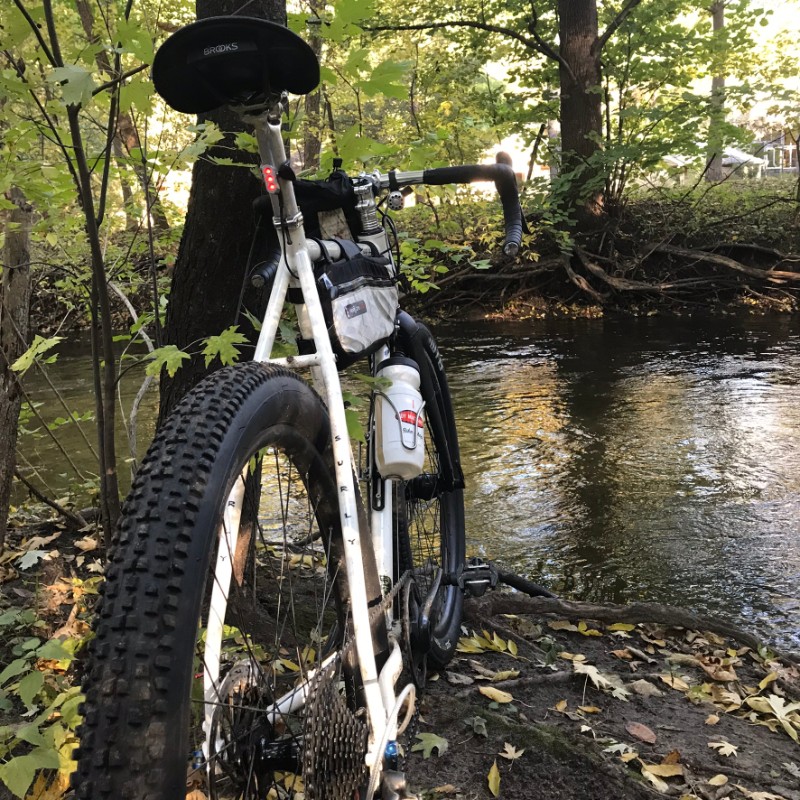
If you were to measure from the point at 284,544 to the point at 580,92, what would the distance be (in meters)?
10.4

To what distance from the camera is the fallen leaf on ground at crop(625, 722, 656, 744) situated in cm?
215

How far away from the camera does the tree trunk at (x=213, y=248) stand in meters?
2.41

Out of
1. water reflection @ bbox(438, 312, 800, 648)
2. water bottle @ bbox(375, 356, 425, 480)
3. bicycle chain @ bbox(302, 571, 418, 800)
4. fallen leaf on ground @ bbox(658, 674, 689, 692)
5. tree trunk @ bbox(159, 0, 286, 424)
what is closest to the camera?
bicycle chain @ bbox(302, 571, 418, 800)

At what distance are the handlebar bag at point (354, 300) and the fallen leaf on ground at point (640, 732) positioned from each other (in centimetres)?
143

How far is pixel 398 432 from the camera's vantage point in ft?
6.80

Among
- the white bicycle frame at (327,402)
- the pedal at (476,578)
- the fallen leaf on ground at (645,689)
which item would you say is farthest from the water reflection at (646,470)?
the white bicycle frame at (327,402)

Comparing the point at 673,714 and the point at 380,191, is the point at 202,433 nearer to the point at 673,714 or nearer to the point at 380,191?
the point at 380,191

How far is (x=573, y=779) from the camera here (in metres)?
1.89

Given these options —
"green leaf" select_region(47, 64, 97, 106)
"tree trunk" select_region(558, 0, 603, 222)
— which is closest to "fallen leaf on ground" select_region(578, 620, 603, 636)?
"green leaf" select_region(47, 64, 97, 106)

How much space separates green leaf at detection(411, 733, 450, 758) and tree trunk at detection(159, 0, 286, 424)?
1.38 metres

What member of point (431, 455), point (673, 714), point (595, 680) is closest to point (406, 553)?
point (431, 455)

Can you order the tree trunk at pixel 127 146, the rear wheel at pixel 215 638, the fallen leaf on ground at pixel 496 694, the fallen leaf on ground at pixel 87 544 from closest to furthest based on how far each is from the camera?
the rear wheel at pixel 215 638, the tree trunk at pixel 127 146, the fallen leaf on ground at pixel 496 694, the fallen leaf on ground at pixel 87 544

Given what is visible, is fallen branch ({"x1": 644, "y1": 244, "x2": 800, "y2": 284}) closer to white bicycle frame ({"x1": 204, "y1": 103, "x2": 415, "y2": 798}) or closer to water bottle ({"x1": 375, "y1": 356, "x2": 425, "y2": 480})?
water bottle ({"x1": 375, "y1": 356, "x2": 425, "y2": 480})

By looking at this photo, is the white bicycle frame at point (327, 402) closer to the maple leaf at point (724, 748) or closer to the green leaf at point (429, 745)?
the green leaf at point (429, 745)
